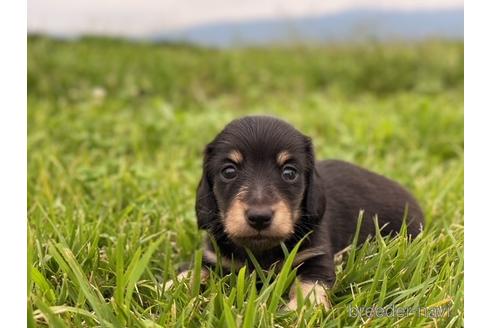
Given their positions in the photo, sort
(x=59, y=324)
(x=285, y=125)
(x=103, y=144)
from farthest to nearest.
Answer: (x=103, y=144), (x=285, y=125), (x=59, y=324)

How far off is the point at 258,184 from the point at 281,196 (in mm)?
134

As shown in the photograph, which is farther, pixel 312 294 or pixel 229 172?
pixel 229 172

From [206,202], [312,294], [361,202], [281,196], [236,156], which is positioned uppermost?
[236,156]

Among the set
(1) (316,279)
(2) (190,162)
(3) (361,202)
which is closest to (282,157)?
(1) (316,279)

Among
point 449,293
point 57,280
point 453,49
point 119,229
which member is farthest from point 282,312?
point 453,49

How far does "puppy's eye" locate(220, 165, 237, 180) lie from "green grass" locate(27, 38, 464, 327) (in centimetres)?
45

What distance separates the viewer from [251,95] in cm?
962

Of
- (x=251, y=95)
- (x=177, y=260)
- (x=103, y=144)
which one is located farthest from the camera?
(x=251, y=95)

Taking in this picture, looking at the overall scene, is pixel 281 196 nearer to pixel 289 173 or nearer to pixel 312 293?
pixel 289 173

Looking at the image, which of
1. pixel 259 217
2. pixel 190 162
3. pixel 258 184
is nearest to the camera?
pixel 259 217

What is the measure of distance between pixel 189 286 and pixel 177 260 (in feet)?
2.57

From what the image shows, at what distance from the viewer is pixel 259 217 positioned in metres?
2.60

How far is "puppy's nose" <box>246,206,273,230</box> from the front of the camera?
8.52 ft

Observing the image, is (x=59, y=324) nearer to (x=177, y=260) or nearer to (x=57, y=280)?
(x=57, y=280)
